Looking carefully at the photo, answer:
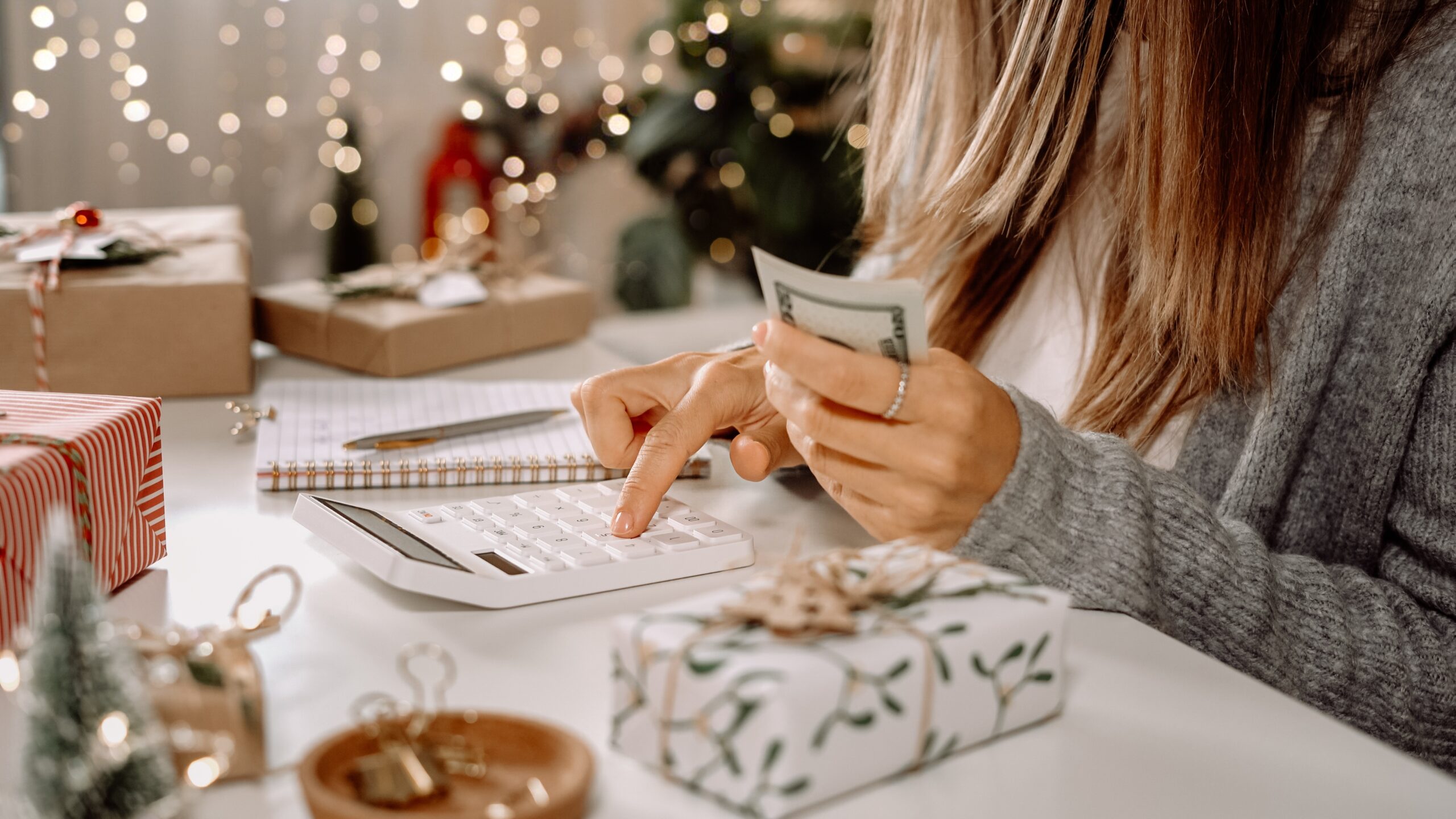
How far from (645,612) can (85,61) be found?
2.55 m

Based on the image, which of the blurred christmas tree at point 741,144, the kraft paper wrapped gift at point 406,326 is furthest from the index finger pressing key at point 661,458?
the blurred christmas tree at point 741,144

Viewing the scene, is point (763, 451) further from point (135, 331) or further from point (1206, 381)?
point (135, 331)

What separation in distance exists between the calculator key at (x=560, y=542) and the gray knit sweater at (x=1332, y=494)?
0.68 ft

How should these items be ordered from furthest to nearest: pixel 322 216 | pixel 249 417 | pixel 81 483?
1. pixel 322 216
2. pixel 249 417
3. pixel 81 483

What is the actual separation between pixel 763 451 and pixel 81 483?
387 millimetres

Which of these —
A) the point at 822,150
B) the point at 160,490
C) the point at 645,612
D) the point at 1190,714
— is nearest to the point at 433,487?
the point at 160,490

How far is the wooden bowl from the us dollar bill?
0.73 feet

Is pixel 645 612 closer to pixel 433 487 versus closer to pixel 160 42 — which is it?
pixel 433 487

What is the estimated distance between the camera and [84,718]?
327 mm

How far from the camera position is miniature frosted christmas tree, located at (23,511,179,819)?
1.05 ft

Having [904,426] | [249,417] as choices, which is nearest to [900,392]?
[904,426]

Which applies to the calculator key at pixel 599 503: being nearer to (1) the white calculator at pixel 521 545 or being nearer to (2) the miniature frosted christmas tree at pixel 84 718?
(1) the white calculator at pixel 521 545

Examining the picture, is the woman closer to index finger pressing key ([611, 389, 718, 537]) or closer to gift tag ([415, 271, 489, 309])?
index finger pressing key ([611, 389, 718, 537])

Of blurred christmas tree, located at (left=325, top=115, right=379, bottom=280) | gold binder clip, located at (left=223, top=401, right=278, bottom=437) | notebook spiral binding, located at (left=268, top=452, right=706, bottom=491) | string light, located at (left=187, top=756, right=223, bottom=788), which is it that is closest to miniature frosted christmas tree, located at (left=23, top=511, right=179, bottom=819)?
string light, located at (left=187, top=756, right=223, bottom=788)
